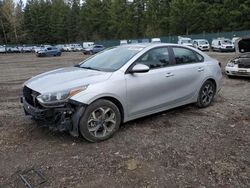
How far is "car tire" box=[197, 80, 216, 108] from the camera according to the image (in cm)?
723

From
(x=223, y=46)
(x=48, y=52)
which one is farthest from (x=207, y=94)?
(x=48, y=52)

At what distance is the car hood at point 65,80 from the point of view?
16.8 ft

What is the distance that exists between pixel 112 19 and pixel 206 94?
78815 mm

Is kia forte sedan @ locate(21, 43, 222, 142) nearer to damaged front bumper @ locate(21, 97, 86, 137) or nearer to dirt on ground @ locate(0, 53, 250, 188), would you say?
damaged front bumper @ locate(21, 97, 86, 137)

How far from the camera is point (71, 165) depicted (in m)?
4.47

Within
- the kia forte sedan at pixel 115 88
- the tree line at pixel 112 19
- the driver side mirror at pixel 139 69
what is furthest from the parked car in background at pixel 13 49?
the driver side mirror at pixel 139 69

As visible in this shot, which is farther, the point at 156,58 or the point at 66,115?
the point at 156,58

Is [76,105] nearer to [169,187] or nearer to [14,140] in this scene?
[14,140]

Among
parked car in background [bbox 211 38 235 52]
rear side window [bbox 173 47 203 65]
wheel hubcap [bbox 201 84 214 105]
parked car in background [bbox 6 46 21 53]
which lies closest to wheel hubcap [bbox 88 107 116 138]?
rear side window [bbox 173 47 203 65]

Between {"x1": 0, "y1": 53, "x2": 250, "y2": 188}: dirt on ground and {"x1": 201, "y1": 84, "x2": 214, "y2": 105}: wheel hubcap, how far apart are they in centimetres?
56

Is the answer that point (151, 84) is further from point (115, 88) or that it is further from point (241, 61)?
point (241, 61)

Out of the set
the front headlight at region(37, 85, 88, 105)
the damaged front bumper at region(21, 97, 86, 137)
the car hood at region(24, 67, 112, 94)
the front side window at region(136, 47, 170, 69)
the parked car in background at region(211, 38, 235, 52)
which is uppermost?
the front side window at region(136, 47, 170, 69)

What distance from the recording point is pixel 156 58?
630 cm

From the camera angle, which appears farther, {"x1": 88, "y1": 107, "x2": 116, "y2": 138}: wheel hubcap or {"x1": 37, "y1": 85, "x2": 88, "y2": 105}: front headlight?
{"x1": 88, "y1": 107, "x2": 116, "y2": 138}: wheel hubcap
